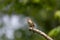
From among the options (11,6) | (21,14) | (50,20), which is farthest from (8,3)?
(50,20)

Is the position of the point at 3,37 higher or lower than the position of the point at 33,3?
lower

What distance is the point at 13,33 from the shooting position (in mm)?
3309

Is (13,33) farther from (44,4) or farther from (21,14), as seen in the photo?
(44,4)

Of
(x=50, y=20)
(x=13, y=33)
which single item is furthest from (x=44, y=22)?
(x=13, y=33)

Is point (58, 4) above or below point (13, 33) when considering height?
above

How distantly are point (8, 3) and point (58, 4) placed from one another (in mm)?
624

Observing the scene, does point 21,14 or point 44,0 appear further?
point 21,14

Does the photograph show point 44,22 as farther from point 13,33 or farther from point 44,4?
point 13,33

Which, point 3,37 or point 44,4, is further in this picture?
point 3,37

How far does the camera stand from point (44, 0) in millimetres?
2936

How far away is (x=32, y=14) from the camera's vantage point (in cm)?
311

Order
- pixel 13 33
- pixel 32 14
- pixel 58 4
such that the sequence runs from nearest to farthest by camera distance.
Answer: pixel 58 4 → pixel 32 14 → pixel 13 33

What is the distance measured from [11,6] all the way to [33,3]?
1.20 ft

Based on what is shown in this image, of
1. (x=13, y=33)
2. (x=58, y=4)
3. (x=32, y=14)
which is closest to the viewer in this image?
(x=58, y=4)
